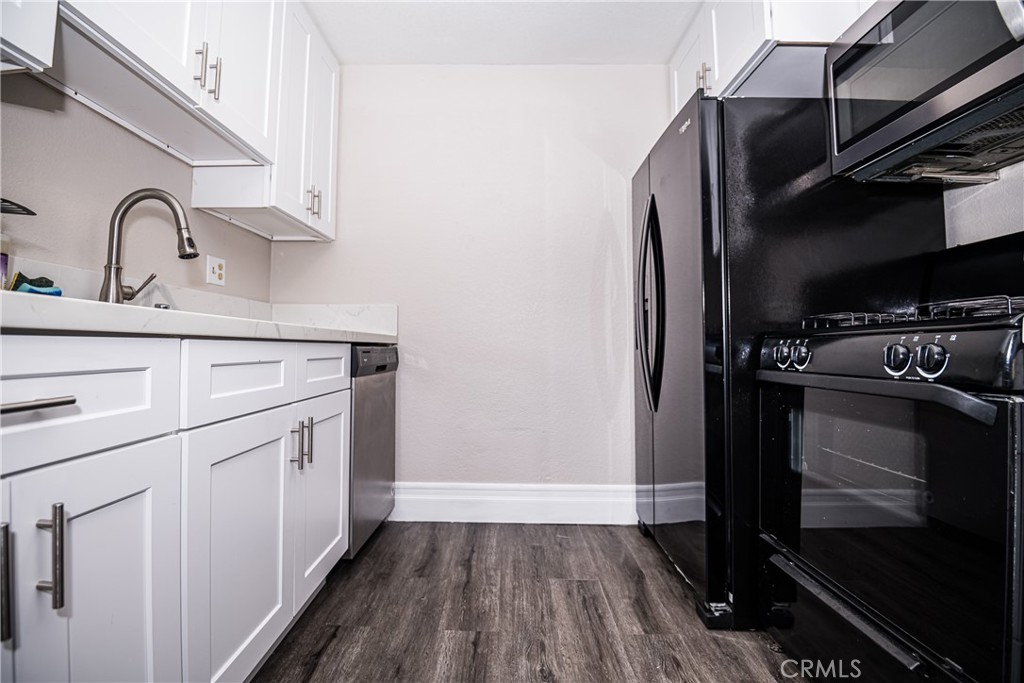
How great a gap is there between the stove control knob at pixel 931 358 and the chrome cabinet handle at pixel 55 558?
4.41ft

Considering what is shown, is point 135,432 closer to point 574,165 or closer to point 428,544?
point 428,544

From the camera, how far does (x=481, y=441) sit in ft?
7.61

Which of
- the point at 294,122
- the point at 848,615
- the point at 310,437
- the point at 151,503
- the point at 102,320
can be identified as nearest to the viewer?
the point at 102,320

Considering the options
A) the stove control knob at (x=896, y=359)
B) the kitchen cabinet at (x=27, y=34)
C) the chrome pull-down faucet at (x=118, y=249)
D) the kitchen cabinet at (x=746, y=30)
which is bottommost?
the stove control knob at (x=896, y=359)

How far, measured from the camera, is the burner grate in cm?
92

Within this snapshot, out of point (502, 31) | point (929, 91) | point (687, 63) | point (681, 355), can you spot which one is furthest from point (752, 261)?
point (502, 31)

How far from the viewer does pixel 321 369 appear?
1.48 m

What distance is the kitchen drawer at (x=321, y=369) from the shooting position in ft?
4.38

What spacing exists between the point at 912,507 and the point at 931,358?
0.29 metres

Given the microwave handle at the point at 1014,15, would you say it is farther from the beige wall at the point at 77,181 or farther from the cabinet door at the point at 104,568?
the beige wall at the point at 77,181

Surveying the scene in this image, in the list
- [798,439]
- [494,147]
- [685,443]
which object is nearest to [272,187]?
[494,147]

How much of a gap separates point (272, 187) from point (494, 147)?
3.63ft

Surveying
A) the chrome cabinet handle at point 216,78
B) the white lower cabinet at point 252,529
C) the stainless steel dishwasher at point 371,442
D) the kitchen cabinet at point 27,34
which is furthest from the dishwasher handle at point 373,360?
the kitchen cabinet at point 27,34

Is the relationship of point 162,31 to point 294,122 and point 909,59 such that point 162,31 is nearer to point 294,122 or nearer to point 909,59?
point 294,122
